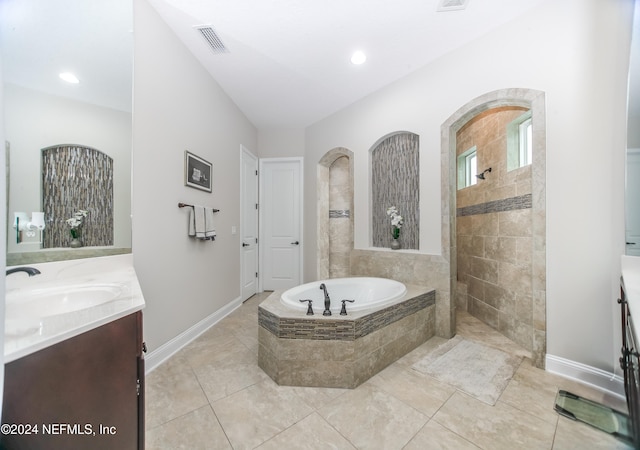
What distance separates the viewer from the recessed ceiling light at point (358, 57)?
239 centimetres

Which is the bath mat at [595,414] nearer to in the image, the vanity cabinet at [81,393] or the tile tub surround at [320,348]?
the tile tub surround at [320,348]

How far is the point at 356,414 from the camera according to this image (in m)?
1.46

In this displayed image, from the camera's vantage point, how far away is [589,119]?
1.66 m

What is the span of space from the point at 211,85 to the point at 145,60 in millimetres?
928

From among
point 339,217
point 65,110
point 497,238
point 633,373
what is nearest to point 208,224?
point 65,110

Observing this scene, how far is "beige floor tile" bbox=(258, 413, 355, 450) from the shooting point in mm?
1253

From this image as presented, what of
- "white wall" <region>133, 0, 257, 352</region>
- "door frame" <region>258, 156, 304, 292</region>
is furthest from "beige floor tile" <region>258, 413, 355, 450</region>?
"door frame" <region>258, 156, 304, 292</region>

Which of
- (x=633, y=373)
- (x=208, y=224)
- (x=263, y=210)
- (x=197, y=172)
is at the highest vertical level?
(x=197, y=172)

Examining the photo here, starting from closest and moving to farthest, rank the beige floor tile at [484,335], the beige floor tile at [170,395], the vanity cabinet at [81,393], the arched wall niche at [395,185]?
the vanity cabinet at [81,393] < the beige floor tile at [170,395] < the beige floor tile at [484,335] < the arched wall niche at [395,185]

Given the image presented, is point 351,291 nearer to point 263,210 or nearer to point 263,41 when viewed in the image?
point 263,210

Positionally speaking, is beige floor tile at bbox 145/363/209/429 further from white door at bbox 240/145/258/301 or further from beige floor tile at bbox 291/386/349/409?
white door at bbox 240/145/258/301

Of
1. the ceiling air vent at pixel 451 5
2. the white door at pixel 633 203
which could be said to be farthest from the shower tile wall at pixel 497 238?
the ceiling air vent at pixel 451 5

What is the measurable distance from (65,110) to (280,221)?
115 inches

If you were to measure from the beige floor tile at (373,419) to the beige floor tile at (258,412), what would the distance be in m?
0.19
